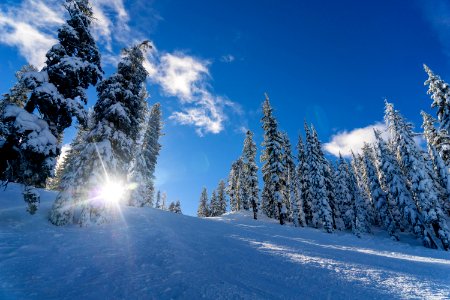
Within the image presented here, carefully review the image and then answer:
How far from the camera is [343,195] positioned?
49969mm

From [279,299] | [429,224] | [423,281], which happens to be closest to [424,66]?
[429,224]

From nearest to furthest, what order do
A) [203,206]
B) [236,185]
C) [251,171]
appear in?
[251,171] < [236,185] < [203,206]

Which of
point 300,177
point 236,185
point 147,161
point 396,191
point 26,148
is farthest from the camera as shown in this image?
point 236,185

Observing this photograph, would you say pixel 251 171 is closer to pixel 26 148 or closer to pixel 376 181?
pixel 376 181

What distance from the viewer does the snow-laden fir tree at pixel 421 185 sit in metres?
30.1

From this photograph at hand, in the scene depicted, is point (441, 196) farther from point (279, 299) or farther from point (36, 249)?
point (36, 249)

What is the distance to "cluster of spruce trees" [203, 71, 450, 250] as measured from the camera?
3131cm

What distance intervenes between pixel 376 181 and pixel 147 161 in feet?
133

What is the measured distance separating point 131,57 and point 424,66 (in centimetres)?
3653

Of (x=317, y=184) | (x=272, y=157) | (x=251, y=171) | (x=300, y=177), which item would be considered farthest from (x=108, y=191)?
(x=300, y=177)

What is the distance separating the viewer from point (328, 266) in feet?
30.5

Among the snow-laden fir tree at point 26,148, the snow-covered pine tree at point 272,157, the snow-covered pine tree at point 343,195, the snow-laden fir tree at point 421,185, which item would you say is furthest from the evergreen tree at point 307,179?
the snow-laden fir tree at point 26,148

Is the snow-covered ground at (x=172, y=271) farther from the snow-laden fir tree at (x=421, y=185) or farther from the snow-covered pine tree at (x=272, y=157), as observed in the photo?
the snow-laden fir tree at (x=421, y=185)

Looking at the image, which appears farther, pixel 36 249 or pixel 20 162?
pixel 20 162
